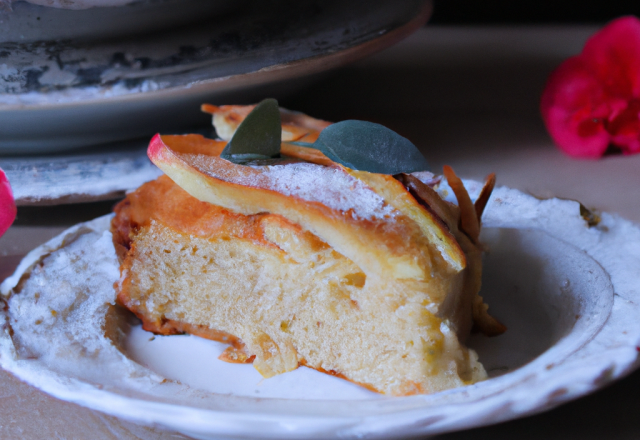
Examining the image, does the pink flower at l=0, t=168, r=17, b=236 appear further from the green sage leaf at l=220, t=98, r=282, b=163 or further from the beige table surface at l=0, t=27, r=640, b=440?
the green sage leaf at l=220, t=98, r=282, b=163

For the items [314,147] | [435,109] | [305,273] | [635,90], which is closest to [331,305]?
[305,273]

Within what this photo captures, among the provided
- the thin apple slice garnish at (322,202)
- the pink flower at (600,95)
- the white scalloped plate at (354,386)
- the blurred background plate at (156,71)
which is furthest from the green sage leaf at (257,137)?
the pink flower at (600,95)

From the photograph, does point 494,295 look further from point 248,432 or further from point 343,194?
point 248,432

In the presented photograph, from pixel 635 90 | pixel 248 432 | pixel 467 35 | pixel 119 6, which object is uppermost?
pixel 119 6

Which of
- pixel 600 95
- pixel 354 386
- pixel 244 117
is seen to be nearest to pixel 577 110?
pixel 600 95

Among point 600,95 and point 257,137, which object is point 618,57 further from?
point 257,137
